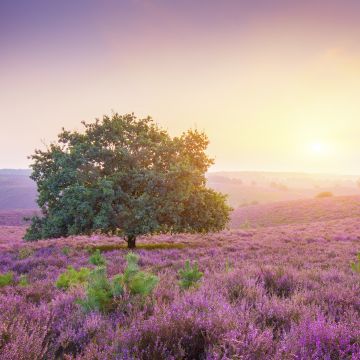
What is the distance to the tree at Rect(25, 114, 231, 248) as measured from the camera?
16.1 metres

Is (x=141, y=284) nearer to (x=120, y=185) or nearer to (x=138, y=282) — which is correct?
(x=138, y=282)

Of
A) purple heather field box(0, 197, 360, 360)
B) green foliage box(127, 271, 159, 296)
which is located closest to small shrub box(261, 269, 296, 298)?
purple heather field box(0, 197, 360, 360)

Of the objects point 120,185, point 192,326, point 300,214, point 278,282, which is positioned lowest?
point 300,214

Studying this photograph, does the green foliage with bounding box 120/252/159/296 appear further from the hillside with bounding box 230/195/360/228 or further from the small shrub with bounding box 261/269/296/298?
the hillside with bounding box 230/195/360/228

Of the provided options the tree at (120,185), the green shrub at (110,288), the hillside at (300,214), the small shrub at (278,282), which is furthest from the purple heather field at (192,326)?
the hillside at (300,214)

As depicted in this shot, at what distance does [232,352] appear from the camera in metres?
2.92

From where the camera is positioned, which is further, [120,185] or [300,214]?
[300,214]

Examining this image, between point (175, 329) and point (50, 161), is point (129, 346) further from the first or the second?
point (50, 161)

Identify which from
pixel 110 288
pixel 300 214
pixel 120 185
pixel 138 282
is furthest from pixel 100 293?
pixel 300 214

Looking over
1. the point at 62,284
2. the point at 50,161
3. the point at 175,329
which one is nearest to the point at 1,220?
the point at 50,161

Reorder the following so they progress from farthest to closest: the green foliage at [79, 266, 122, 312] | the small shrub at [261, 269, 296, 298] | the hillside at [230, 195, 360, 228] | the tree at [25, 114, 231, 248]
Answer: the hillside at [230, 195, 360, 228]
the tree at [25, 114, 231, 248]
the small shrub at [261, 269, 296, 298]
the green foliage at [79, 266, 122, 312]

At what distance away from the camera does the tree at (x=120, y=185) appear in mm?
16109

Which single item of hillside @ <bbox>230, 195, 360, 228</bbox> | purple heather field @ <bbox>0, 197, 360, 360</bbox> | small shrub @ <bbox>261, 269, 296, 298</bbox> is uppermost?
purple heather field @ <bbox>0, 197, 360, 360</bbox>

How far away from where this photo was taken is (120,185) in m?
17.3
